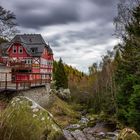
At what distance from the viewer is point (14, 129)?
7785 millimetres

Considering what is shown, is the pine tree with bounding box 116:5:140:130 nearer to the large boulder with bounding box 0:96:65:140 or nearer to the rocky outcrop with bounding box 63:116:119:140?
the rocky outcrop with bounding box 63:116:119:140

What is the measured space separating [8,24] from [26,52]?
25.2 m

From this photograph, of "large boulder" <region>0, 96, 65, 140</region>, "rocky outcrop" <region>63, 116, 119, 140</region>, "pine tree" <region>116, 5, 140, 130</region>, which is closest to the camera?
"large boulder" <region>0, 96, 65, 140</region>

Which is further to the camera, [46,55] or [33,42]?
Result: [46,55]

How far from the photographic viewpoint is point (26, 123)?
27.8 ft

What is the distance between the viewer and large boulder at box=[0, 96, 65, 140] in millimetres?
7535

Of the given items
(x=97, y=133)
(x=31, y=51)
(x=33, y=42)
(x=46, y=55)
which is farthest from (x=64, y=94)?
(x=97, y=133)

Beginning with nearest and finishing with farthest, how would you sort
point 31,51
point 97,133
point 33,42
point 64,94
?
point 97,133 < point 31,51 < point 33,42 < point 64,94

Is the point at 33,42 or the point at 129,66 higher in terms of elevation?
the point at 33,42

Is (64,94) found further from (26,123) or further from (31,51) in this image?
(26,123)

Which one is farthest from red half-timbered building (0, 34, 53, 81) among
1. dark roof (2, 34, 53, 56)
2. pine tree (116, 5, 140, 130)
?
pine tree (116, 5, 140, 130)

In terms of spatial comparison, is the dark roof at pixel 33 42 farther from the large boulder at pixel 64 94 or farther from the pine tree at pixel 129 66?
the pine tree at pixel 129 66

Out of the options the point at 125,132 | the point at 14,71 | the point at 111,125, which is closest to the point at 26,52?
the point at 14,71

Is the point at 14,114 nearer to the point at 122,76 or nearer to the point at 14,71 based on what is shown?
the point at 122,76
